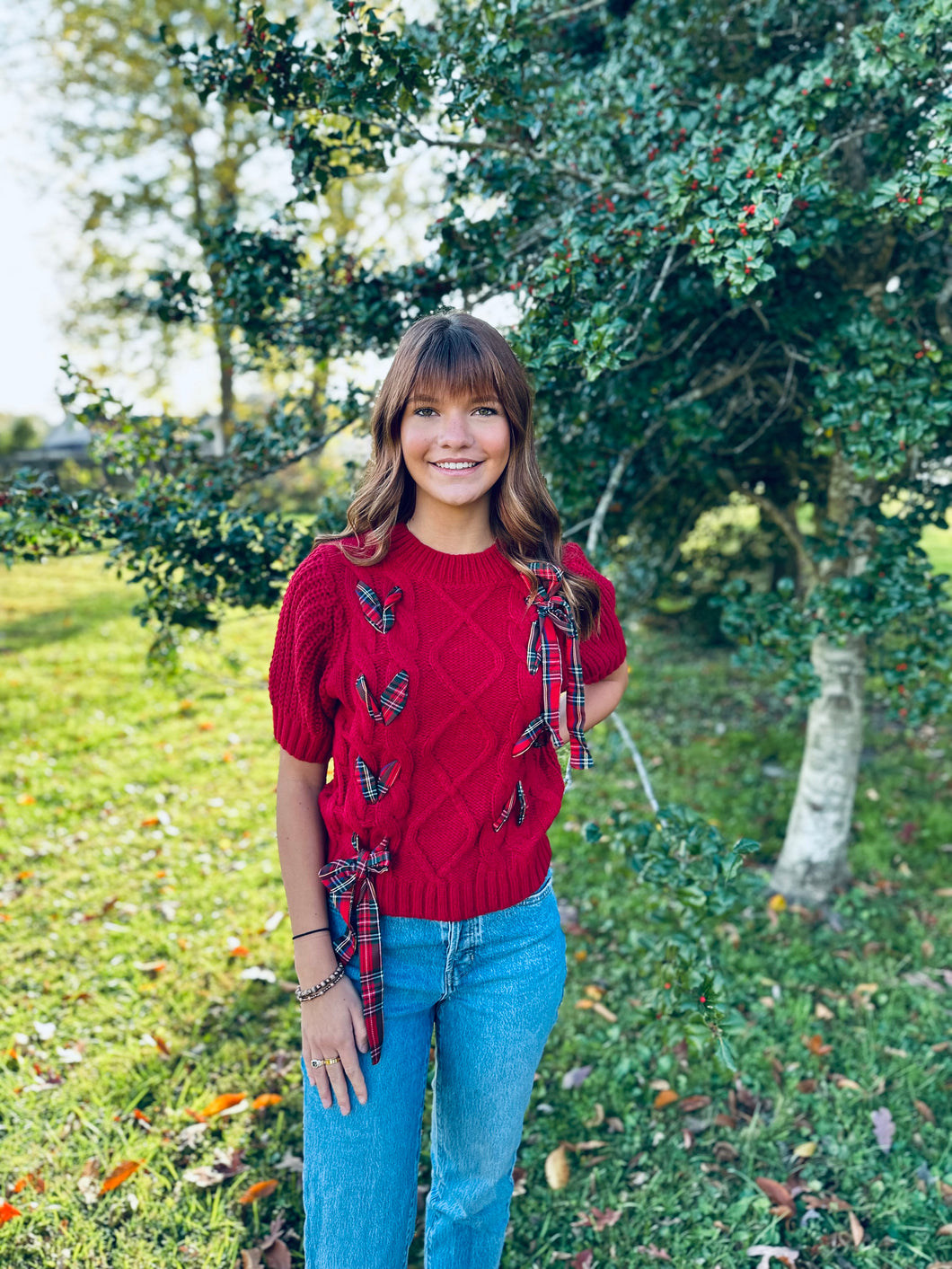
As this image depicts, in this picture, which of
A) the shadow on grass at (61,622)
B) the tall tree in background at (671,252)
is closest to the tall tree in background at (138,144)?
the shadow on grass at (61,622)

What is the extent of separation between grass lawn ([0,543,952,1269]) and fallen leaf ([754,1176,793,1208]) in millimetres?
14

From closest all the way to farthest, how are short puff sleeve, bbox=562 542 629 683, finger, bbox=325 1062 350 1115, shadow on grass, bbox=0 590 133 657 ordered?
1. finger, bbox=325 1062 350 1115
2. short puff sleeve, bbox=562 542 629 683
3. shadow on grass, bbox=0 590 133 657

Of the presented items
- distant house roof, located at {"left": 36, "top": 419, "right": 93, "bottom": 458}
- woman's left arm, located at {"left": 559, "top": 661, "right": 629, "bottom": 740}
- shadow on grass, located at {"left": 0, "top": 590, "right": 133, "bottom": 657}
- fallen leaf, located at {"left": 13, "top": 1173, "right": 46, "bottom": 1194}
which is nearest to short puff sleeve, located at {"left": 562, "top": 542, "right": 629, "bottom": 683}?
woman's left arm, located at {"left": 559, "top": 661, "right": 629, "bottom": 740}

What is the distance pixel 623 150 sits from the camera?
2590 mm

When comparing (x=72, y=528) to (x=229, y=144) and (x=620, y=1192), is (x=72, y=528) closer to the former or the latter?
(x=620, y=1192)

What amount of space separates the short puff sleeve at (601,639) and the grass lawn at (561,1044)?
2.79 ft

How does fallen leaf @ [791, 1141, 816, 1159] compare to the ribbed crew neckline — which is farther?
fallen leaf @ [791, 1141, 816, 1159]

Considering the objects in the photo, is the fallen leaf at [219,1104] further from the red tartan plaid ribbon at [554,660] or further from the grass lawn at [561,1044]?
the red tartan plaid ribbon at [554,660]

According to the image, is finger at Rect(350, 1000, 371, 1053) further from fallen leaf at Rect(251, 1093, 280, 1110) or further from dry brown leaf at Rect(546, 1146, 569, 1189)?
fallen leaf at Rect(251, 1093, 280, 1110)

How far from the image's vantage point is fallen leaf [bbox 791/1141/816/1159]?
8.75ft

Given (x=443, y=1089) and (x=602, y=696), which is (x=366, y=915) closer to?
(x=443, y=1089)

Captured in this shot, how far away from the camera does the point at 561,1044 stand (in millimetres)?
3141

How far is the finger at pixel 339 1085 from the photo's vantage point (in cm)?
156

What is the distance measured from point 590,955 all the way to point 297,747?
8.24ft
